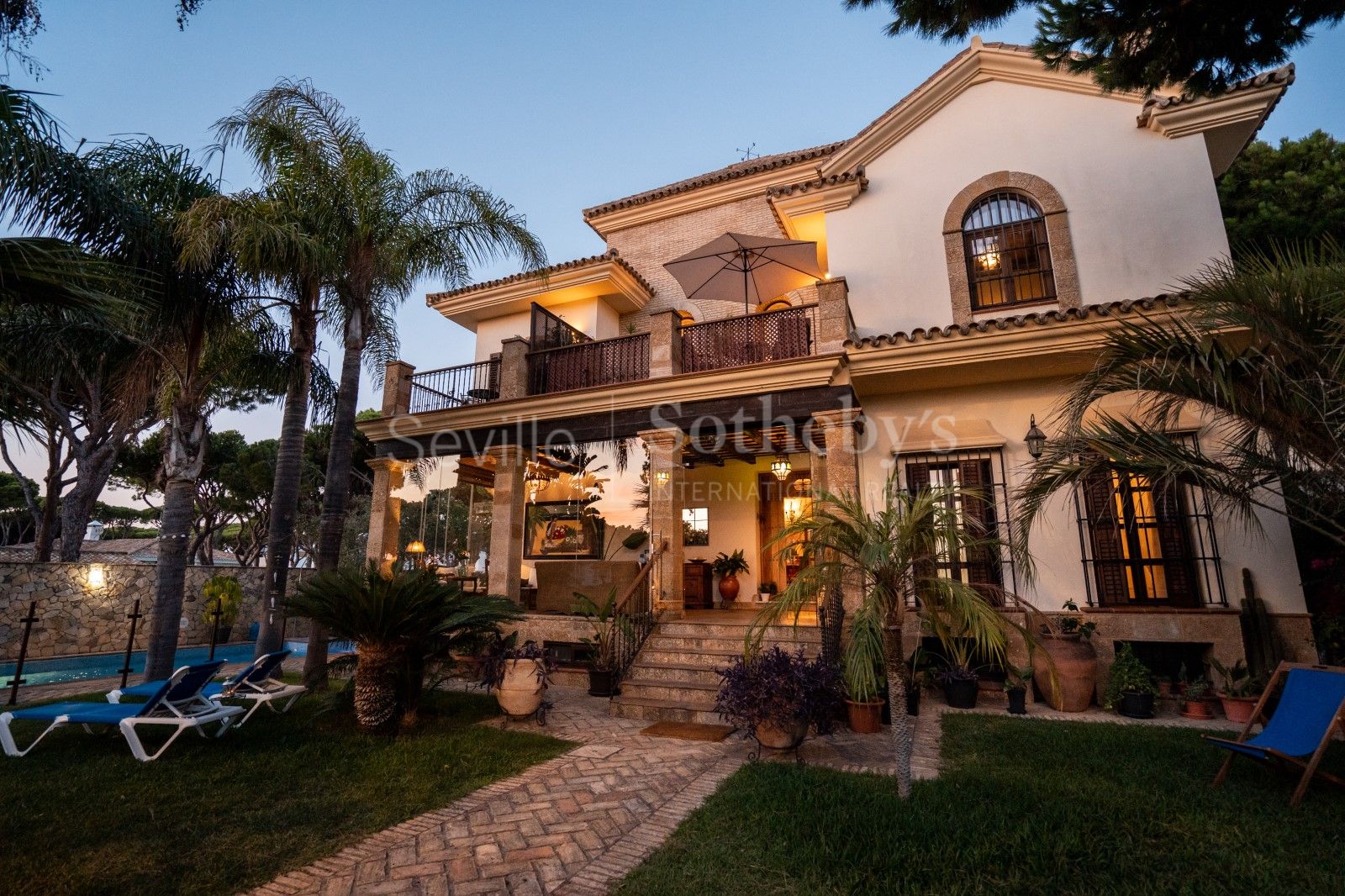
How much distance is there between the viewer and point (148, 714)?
5348 millimetres

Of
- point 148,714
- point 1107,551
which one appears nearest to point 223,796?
point 148,714

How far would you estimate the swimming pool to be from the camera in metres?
11.2

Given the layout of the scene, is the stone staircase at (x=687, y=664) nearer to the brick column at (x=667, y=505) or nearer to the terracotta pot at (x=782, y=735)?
the brick column at (x=667, y=505)

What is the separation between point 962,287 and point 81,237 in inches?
471

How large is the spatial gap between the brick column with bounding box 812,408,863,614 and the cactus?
15.0 feet

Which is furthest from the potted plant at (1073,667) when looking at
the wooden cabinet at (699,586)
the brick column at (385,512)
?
the brick column at (385,512)

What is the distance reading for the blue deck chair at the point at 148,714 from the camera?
512 centimetres

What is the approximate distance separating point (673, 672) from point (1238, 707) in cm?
633

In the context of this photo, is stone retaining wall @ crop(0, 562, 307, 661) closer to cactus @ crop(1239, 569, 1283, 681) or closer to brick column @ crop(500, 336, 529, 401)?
brick column @ crop(500, 336, 529, 401)

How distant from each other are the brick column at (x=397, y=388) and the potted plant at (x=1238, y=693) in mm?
12825

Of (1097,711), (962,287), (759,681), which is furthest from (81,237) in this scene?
(1097,711)

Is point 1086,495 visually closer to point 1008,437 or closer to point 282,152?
point 1008,437

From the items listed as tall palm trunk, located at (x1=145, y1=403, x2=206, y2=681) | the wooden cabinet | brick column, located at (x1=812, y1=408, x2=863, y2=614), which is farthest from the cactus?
tall palm trunk, located at (x1=145, y1=403, x2=206, y2=681)

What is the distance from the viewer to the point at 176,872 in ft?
10.3
